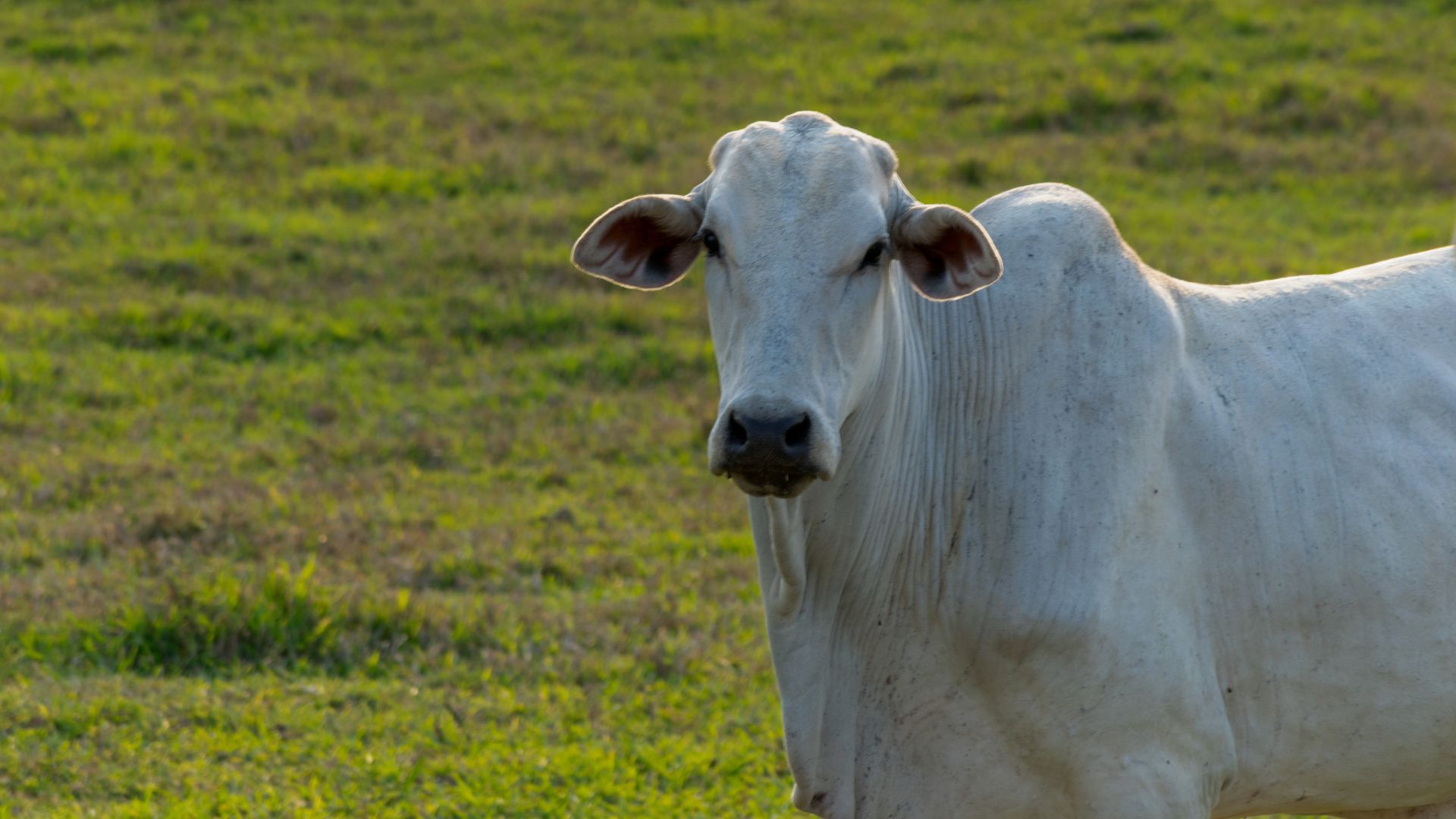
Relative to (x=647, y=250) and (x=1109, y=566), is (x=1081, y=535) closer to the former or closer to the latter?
(x=1109, y=566)

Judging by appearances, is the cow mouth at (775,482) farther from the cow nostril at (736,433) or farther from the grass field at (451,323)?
the grass field at (451,323)

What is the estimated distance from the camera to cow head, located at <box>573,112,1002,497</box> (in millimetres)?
3043

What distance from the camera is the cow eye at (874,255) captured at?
330 centimetres

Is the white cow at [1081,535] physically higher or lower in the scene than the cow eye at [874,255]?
lower

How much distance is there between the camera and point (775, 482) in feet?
10.1

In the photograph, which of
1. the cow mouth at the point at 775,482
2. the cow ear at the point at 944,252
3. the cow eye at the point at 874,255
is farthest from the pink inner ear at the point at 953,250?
the cow mouth at the point at 775,482

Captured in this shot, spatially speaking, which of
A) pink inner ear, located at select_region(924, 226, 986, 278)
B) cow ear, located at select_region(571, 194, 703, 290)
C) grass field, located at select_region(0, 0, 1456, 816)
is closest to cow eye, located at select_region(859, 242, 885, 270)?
pink inner ear, located at select_region(924, 226, 986, 278)

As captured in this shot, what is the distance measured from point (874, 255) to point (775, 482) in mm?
545

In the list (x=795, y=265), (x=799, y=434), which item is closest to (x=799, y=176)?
(x=795, y=265)

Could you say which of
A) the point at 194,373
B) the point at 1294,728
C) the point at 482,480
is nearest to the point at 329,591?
the point at 482,480

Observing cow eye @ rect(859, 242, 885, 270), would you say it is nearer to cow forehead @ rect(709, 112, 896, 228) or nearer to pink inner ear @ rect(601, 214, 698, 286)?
cow forehead @ rect(709, 112, 896, 228)

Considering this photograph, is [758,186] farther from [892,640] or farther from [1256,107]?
[1256,107]

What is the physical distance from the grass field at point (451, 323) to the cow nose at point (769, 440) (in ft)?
7.31

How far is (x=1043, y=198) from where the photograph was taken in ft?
12.5
